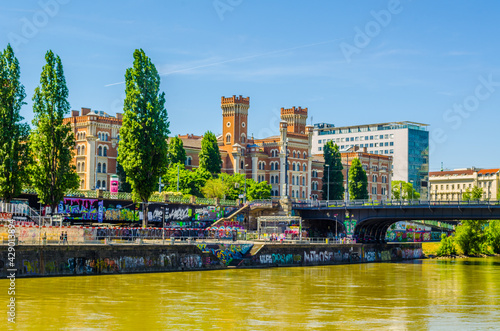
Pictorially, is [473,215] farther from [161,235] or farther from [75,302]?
[75,302]

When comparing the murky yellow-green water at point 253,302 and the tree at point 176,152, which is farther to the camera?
the tree at point 176,152

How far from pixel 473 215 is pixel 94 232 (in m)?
47.2

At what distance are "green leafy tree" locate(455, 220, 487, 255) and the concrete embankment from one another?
2659 centimetres

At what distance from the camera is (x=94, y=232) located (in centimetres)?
6322

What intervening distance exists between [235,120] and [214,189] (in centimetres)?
3580

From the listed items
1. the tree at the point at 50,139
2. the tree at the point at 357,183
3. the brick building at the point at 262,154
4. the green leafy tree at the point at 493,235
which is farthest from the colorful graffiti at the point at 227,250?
the tree at the point at 357,183

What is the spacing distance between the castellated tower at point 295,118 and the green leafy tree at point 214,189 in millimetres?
44369

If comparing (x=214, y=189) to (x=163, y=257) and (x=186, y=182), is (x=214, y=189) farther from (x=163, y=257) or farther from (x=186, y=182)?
(x=163, y=257)

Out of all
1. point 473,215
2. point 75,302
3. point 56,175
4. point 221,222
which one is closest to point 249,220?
point 221,222

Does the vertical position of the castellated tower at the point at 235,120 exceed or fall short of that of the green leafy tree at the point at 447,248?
it exceeds it

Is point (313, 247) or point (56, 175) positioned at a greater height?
point (56, 175)

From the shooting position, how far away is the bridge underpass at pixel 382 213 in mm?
88750

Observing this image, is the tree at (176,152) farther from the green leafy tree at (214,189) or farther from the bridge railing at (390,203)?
the bridge railing at (390,203)

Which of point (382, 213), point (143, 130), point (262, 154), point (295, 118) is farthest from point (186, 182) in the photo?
point (143, 130)
